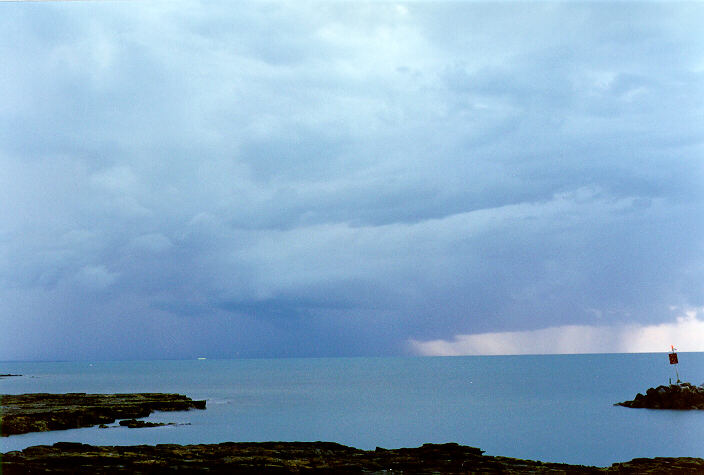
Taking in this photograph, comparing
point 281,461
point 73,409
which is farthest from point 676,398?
point 73,409

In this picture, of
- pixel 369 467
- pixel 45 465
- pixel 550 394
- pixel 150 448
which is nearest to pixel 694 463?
pixel 369 467

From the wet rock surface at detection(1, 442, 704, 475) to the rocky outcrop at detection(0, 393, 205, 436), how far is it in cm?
2402

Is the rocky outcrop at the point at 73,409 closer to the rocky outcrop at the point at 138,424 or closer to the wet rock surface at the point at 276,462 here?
the rocky outcrop at the point at 138,424

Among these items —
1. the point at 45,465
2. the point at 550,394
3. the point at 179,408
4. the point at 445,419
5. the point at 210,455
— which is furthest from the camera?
the point at 550,394

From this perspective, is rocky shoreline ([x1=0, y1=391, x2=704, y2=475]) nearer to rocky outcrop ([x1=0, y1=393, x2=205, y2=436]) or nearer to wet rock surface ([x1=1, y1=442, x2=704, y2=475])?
wet rock surface ([x1=1, y1=442, x2=704, y2=475])

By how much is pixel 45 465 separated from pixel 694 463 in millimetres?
36161

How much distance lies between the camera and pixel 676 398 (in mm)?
85250

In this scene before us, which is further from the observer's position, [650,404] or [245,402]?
[245,402]

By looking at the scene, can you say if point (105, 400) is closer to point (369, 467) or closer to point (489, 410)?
point (489, 410)

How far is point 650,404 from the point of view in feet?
289

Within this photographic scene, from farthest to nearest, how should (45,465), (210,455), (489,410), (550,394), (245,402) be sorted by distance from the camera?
(550,394)
(245,402)
(489,410)
(210,455)
(45,465)

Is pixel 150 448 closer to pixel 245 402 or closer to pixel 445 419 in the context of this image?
pixel 445 419

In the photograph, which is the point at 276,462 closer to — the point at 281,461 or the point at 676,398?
the point at 281,461

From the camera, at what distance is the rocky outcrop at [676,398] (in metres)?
84.6
